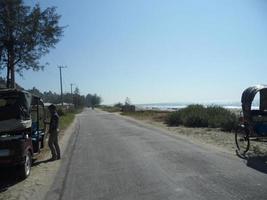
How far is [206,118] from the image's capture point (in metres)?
35.0

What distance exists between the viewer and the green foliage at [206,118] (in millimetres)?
29734

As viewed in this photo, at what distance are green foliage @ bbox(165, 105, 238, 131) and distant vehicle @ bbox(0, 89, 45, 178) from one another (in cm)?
1822

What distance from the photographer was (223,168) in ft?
38.0

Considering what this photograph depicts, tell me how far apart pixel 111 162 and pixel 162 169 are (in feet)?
7.87

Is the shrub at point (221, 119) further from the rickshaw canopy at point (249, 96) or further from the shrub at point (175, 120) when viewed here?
the rickshaw canopy at point (249, 96)

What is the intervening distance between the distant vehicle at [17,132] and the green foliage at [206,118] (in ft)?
59.8

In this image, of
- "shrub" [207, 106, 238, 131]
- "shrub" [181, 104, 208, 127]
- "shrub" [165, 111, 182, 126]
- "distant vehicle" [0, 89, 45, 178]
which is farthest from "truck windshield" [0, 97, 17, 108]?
"shrub" [165, 111, 182, 126]

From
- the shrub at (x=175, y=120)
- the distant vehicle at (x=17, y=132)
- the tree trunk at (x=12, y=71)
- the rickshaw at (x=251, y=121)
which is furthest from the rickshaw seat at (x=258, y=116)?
the shrub at (x=175, y=120)

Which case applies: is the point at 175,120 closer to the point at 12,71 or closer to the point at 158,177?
the point at 12,71

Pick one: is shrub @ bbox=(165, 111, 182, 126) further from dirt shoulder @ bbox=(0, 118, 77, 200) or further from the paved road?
dirt shoulder @ bbox=(0, 118, 77, 200)

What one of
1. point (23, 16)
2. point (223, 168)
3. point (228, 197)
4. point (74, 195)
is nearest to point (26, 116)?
point (74, 195)

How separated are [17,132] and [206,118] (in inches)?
982

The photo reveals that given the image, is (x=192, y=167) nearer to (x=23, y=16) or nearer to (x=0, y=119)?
(x=0, y=119)

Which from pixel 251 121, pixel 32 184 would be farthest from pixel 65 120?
pixel 32 184
